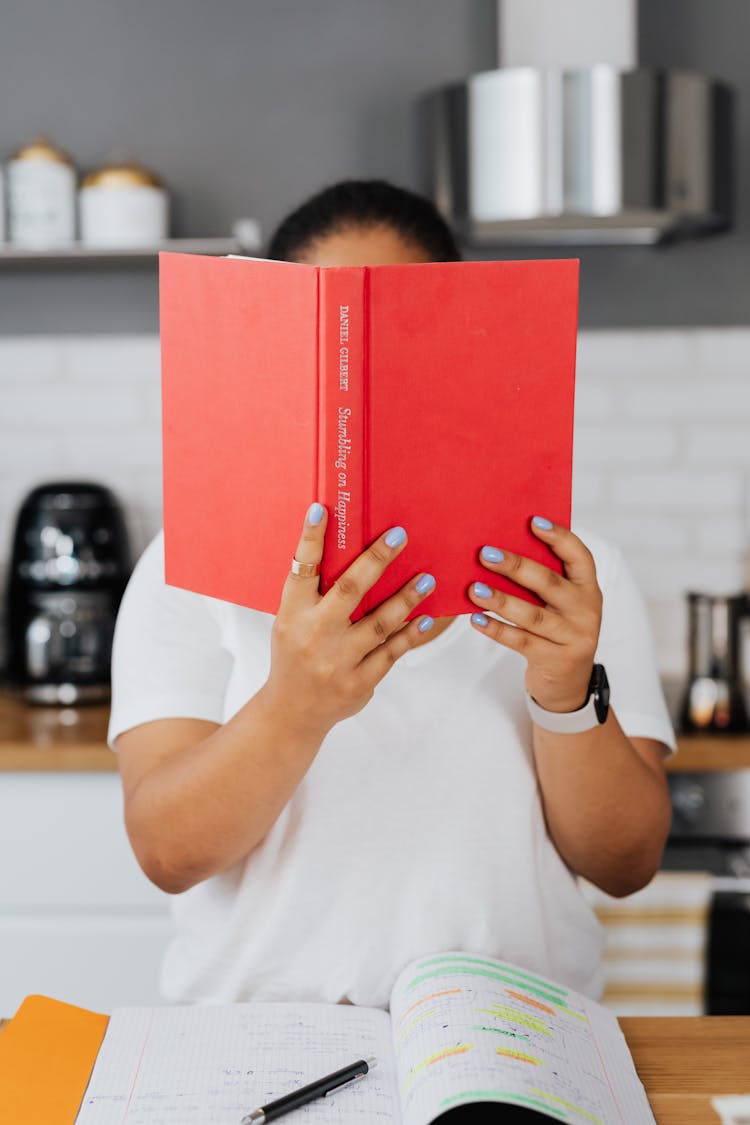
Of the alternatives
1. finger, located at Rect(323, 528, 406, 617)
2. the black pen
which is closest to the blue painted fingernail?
finger, located at Rect(323, 528, 406, 617)

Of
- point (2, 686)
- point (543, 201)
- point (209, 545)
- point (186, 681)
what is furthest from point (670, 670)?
point (209, 545)

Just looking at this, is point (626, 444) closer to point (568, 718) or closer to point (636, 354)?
point (636, 354)

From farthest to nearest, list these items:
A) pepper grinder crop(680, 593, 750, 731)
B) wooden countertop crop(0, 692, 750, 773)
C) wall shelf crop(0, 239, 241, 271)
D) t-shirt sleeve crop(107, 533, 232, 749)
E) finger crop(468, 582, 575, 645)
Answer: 1. wall shelf crop(0, 239, 241, 271)
2. pepper grinder crop(680, 593, 750, 731)
3. wooden countertop crop(0, 692, 750, 773)
4. t-shirt sleeve crop(107, 533, 232, 749)
5. finger crop(468, 582, 575, 645)

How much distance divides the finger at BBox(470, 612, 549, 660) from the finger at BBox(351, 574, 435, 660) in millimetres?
54

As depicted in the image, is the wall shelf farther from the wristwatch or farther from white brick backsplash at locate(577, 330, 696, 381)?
the wristwatch

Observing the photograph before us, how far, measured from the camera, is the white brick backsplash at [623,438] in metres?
2.18

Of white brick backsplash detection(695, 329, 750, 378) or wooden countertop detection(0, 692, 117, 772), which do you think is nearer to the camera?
wooden countertop detection(0, 692, 117, 772)

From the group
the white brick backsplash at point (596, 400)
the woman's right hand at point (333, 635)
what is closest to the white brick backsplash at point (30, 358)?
the white brick backsplash at point (596, 400)

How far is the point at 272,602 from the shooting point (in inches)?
32.9

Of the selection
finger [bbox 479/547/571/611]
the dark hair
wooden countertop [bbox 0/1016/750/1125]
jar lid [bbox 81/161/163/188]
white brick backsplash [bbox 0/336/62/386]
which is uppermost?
jar lid [bbox 81/161/163/188]

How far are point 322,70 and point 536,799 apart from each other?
1.56 metres

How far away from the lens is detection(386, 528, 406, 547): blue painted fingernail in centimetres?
77

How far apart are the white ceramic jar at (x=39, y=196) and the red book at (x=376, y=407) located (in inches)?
50.6

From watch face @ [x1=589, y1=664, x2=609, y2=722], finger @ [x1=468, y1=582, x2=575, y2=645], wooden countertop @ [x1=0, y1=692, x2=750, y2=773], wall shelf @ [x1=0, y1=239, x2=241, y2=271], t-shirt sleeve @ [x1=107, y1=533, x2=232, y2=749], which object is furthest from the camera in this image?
wall shelf @ [x1=0, y1=239, x2=241, y2=271]
